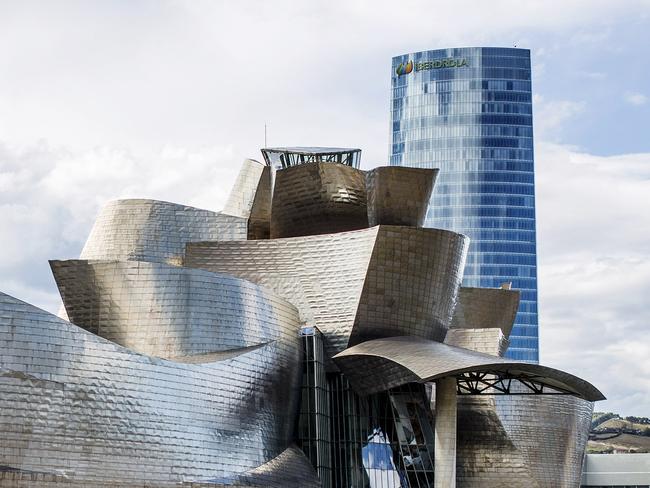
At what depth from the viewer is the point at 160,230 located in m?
47.8

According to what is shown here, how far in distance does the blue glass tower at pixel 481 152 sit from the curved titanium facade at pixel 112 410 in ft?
253

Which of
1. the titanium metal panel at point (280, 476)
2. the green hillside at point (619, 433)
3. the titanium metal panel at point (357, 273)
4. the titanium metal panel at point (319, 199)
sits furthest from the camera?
the green hillside at point (619, 433)

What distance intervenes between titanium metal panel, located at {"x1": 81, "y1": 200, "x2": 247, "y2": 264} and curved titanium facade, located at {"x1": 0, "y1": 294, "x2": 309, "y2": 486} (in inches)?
377

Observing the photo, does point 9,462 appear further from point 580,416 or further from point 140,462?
point 580,416

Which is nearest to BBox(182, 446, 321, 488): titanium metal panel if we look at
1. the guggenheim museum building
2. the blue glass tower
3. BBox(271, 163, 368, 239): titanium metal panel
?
the guggenheim museum building

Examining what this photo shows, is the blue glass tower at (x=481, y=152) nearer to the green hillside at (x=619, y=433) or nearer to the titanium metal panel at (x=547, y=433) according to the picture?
the green hillside at (x=619, y=433)

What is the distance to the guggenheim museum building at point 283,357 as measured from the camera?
110ft

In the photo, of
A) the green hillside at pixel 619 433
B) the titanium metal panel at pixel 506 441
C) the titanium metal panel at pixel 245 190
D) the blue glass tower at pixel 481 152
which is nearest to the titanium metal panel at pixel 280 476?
the titanium metal panel at pixel 506 441

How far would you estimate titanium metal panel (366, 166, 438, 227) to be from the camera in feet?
147

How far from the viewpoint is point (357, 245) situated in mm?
44281

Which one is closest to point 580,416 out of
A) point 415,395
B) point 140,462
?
point 415,395

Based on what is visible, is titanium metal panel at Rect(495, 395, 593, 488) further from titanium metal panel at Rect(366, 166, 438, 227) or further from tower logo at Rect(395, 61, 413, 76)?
tower logo at Rect(395, 61, 413, 76)

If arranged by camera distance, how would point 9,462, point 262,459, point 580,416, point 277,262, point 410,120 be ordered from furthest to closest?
point 410,120 → point 580,416 → point 277,262 → point 262,459 → point 9,462

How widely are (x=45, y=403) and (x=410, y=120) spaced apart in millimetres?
90853
